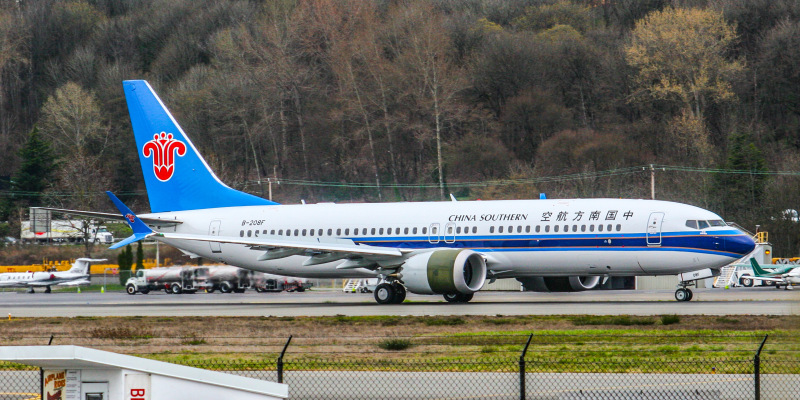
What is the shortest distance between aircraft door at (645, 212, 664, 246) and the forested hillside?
38.2 metres

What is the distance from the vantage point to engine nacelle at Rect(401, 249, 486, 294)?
107 feet

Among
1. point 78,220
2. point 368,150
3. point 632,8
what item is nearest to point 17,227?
point 78,220

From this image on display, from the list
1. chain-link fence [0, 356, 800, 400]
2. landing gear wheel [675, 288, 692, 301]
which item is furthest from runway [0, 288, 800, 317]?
chain-link fence [0, 356, 800, 400]

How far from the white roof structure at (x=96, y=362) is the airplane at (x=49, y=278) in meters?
48.7

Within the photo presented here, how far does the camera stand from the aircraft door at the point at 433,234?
35.1 meters

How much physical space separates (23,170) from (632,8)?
6050 cm

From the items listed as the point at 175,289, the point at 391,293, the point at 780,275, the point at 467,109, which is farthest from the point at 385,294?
the point at 467,109

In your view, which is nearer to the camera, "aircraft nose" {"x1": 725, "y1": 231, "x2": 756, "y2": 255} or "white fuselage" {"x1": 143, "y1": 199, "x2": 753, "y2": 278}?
"aircraft nose" {"x1": 725, "y1": 231, "x2": 756, "y2": 255}

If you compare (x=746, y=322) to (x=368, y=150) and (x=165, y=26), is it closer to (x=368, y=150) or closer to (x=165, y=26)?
(x=368, y=150)

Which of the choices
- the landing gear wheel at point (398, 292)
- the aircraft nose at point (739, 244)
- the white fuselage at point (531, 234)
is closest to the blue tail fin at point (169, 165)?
the white fuselage at point (531, 234)

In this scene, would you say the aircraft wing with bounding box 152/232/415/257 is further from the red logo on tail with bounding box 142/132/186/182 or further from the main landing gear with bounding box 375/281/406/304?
the red logo on tail with bounding box 142/132/186/182

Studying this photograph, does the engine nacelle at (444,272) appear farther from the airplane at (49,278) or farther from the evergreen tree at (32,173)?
the evergreen tree at (32,173)

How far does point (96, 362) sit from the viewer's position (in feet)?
30.9

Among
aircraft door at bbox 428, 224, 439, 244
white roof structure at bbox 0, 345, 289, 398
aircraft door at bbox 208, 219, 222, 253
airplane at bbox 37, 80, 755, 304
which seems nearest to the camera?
white roof structure at bbox 0, 345, 289, 398
